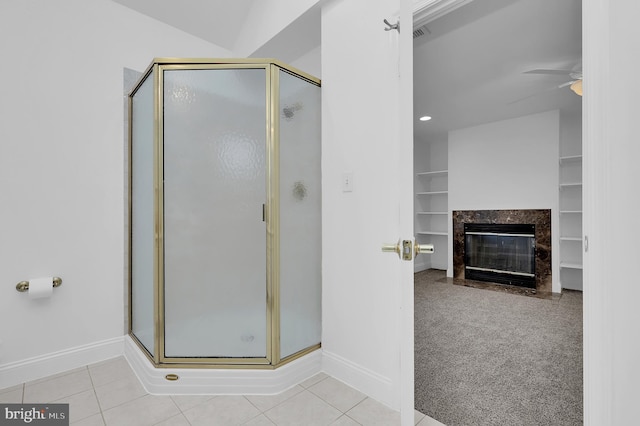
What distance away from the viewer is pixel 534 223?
431 centimetres

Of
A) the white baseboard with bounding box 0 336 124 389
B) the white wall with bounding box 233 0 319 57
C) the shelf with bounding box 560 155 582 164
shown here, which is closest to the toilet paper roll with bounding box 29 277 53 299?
the white baseboard with bounding box 0 336 124 389

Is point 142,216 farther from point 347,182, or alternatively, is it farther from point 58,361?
point 347,182

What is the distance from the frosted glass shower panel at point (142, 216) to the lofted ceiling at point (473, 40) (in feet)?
3.20

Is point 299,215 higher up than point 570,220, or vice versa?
point 299,215

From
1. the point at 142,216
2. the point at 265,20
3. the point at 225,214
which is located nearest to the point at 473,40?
the point at 265,20

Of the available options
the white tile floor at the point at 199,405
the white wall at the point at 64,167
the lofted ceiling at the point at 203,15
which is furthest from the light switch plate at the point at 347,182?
the lofted ceiling at the point at 203,15

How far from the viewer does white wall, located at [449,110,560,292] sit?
4.16 meters

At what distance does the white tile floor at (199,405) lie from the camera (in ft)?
4.82

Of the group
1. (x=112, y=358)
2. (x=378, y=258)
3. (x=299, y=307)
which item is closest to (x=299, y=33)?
(x=378, y=258)

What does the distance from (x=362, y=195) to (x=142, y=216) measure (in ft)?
4.99

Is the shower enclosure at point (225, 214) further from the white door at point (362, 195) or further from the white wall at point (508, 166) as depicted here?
the white wall at point (508, 166)

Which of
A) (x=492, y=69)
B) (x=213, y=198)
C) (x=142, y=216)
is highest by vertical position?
(x=492, y=69)

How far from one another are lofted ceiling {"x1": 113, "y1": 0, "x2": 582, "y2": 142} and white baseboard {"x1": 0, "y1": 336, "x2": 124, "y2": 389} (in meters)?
2.55

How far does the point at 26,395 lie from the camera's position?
1.69m
